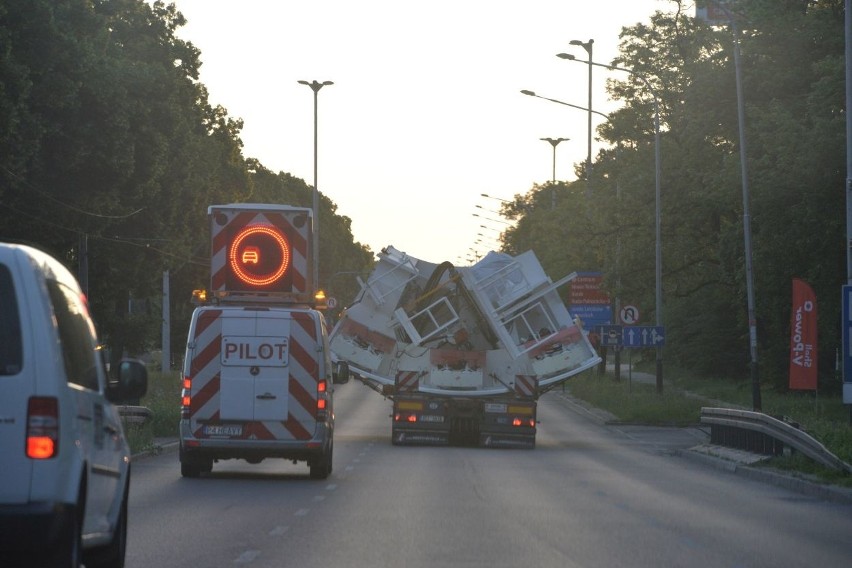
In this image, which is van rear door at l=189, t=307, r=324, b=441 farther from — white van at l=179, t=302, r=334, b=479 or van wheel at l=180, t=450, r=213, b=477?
van wheel at l=180, t=450, r=213, b=477

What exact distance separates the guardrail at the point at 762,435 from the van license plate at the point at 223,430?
812 centimetres

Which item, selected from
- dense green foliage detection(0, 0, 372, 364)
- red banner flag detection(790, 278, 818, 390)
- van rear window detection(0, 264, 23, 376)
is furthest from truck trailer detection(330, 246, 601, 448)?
van rear window detection(0, 264, 23, 376)

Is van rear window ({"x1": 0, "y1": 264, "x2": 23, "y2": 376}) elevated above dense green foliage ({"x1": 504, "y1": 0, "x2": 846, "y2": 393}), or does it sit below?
below

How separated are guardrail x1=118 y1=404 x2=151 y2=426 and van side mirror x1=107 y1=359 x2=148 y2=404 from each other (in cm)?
2253

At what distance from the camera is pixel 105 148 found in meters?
42.7

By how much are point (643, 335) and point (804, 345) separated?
14613 mm

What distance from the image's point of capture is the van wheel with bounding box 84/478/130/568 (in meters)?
10.6

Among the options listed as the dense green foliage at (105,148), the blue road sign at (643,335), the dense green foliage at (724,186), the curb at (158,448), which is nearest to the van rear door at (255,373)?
the curb at (158,448)

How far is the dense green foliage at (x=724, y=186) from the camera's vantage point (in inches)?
1622

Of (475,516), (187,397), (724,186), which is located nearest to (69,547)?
(475,516)

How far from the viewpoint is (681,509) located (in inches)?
734

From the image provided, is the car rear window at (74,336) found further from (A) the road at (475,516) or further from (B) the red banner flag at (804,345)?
(B) the red banner flag at (804,345)

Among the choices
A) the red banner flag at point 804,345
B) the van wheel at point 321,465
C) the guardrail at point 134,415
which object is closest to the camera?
the van wheel at point 321,465

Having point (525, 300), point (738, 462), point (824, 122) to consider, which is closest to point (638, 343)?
point (824, 122)
